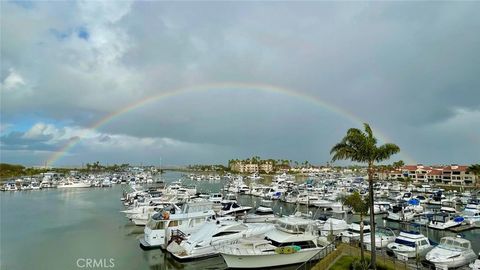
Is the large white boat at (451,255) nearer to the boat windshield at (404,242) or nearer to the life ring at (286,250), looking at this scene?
the boat windshield at (404,242)

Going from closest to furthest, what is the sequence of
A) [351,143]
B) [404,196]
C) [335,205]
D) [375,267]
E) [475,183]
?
1. [375,267]
2. [351,143]
3. [335,205]
4. [404,196]
5. [475,183]

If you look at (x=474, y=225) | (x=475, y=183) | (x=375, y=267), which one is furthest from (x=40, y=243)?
(x=475, y=183)

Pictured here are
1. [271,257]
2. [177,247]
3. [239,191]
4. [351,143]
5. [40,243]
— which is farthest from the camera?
[239,191]

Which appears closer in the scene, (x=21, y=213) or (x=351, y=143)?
(x=351, y=143)

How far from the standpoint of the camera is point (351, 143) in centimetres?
2100

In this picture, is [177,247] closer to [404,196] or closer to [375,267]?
[375,267]

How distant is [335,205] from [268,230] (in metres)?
29.2

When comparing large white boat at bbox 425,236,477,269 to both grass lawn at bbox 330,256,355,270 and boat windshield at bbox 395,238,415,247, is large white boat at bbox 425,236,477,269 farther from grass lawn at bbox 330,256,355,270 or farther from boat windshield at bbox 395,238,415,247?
grass lawn at bbox 330,256,355,270

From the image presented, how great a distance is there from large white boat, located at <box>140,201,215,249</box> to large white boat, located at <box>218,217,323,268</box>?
8.30 meters

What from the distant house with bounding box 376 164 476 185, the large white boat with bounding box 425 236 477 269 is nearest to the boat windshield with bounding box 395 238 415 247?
the large white boat with bounding box 425 236 477 269

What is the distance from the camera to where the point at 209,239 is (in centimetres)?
2819

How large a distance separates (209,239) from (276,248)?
6434 millimetres

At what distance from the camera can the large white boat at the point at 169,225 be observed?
31.4 meters

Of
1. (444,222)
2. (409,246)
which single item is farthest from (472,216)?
(409,246)
